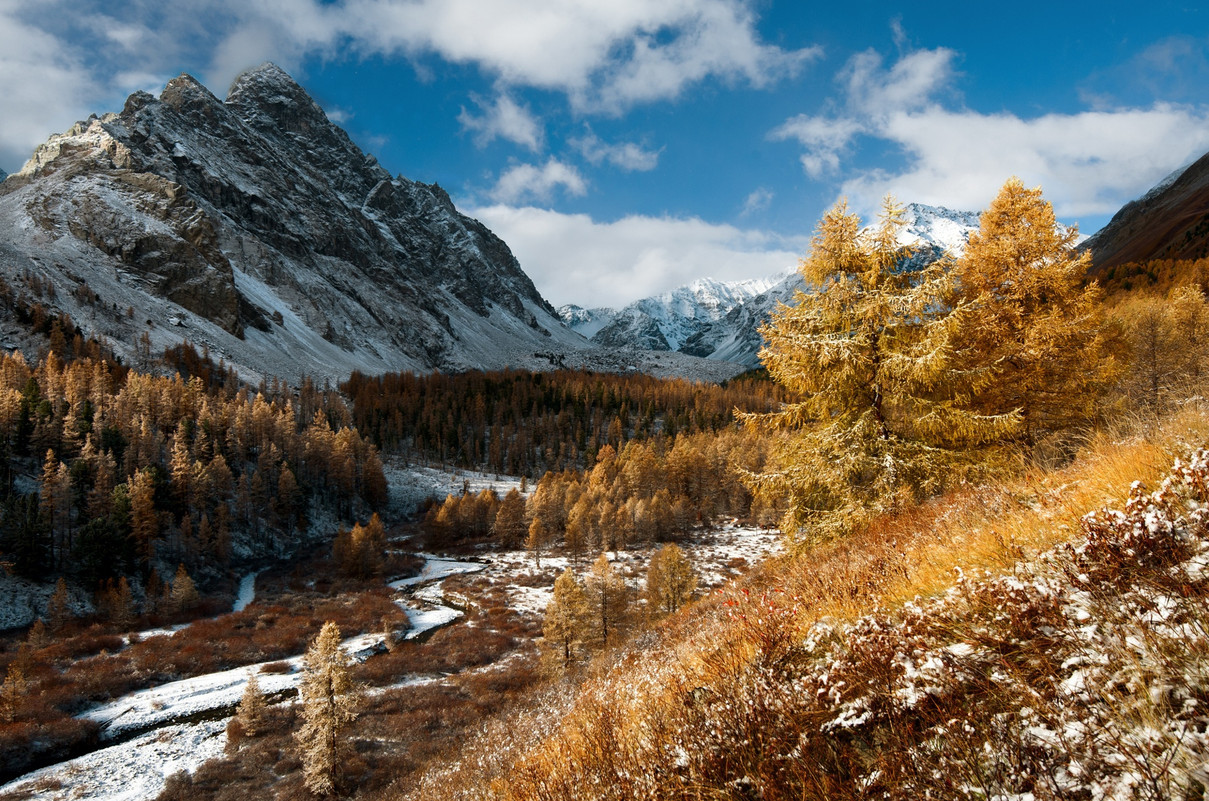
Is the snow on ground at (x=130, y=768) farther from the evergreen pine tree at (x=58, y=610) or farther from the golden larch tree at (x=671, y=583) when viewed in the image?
the golden larch tree at (x=671, y=583)

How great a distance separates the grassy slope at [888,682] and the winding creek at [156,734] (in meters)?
33.5

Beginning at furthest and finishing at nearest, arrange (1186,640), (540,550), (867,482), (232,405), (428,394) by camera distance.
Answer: (428,394), (232,405), (540,550), (867,482), (1186,640)

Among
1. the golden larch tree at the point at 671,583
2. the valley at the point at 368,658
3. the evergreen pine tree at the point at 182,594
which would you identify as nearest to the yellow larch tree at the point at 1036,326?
the golden larch tree at the point at 671,583

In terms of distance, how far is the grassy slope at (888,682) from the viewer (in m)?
2.98

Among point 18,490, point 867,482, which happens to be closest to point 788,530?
point 867,482

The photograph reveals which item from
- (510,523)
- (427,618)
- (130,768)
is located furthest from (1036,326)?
(510,523)

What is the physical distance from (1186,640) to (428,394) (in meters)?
163

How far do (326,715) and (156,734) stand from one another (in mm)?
14988

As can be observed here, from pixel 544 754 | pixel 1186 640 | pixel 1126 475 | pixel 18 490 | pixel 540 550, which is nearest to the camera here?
pixel 1186 640

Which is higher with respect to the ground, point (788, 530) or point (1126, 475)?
Answer: point (1126, 475)

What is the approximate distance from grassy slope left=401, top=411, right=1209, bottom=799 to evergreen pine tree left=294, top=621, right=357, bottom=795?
2360cm

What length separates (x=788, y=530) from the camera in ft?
40.2

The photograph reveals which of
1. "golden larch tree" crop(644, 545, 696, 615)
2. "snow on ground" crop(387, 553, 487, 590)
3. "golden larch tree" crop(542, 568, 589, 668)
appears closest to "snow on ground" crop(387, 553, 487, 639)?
"snow on ground" crop(387, 553, 487, 590)

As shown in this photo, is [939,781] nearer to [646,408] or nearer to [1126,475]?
[1126,475]
